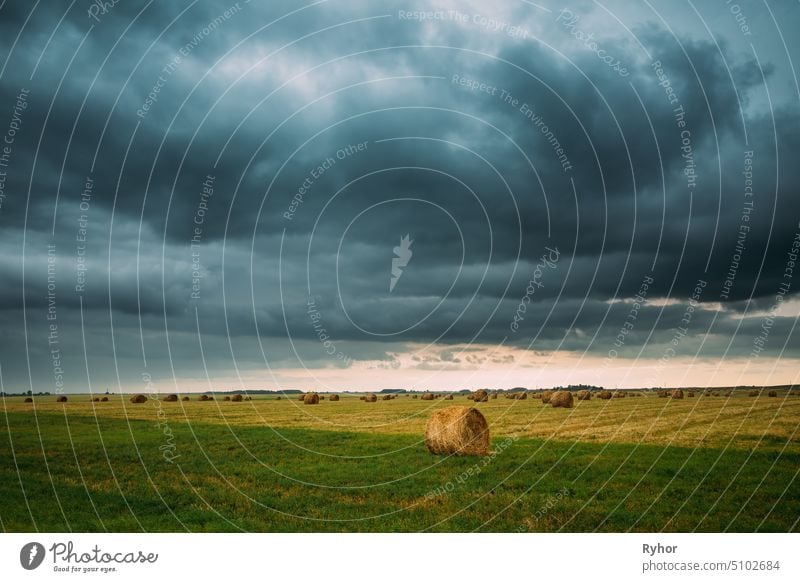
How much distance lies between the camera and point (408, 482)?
1970 cm

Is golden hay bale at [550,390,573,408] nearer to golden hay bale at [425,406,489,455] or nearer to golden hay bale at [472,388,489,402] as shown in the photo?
golden hay bale at [472,388,489,402]

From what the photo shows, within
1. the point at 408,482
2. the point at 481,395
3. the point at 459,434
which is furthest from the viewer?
the point at 481,395

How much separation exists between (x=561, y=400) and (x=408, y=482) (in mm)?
35932

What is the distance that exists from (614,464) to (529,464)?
132 inches

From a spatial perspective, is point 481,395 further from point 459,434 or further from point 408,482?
point 408,482

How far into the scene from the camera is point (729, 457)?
78.6 feet

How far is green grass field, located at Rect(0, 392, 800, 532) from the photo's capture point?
15.6 m

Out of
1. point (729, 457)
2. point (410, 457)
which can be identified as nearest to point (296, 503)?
point (410, 457)
